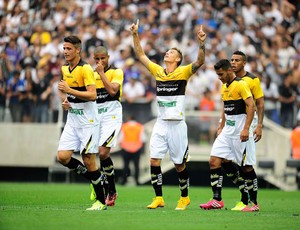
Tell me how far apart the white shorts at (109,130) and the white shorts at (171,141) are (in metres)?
1.21

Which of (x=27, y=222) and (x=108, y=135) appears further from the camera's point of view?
(x=108, y=135)

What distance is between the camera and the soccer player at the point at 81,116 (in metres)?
13.4

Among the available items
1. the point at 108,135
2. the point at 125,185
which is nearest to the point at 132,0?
the point at 125,185

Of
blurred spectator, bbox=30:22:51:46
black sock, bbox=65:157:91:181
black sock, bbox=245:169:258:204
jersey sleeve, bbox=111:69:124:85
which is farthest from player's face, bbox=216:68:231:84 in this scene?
blurred spectator, bbox=30:22:51:46

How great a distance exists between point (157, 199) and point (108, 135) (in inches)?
67.0

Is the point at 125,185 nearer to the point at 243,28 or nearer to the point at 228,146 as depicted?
the point at 243,28

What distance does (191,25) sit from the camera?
28.2m

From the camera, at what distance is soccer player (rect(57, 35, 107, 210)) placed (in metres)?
13.4

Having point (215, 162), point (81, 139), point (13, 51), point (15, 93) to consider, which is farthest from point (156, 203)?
point (13, 51)

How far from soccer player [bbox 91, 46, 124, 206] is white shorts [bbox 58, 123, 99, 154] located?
1.70 meters

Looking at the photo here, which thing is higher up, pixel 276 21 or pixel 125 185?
pixel 276 21

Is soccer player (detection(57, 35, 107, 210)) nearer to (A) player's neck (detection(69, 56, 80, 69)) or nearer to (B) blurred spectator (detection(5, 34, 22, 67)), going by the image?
(A) player's neck (detection(69, 56, 80, 69))

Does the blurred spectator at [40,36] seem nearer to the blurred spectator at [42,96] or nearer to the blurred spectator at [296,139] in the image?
the blurred spectator at [42,96]

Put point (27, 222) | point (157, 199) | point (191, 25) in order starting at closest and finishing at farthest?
point (27, 222) → point (157, 199) → point (191, 25)
